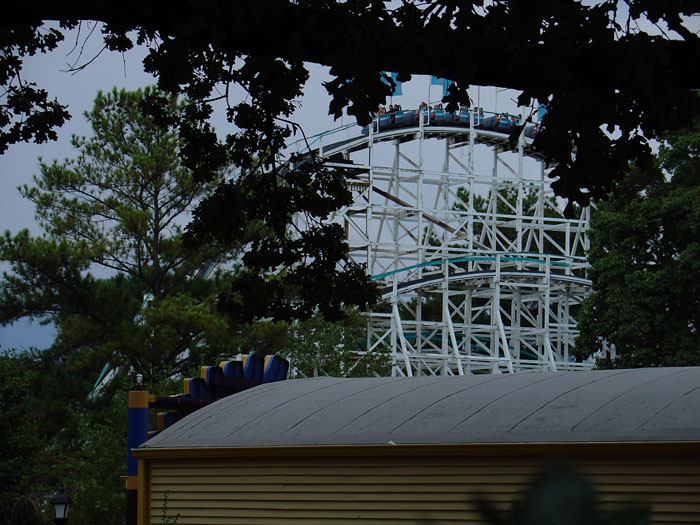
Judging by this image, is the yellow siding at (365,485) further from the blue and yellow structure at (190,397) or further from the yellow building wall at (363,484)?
the blue and yellow structure at (190,397)

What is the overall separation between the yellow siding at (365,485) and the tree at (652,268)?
19346 millimetres

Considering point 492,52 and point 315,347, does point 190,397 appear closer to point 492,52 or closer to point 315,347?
point 492,52

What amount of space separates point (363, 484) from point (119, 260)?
80.8 feet

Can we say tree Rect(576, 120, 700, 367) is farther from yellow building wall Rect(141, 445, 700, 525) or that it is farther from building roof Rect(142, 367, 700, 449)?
yellow building wall Rect(141, 445, 700, 525)

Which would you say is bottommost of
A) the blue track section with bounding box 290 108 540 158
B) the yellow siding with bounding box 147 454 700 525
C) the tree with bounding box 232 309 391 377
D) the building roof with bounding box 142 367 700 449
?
the yellow siding with bounding box 147 454 700 525

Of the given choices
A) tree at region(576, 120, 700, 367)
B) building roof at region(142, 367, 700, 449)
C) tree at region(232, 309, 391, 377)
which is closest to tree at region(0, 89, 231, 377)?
tree at region(232, 309, 391, 377)

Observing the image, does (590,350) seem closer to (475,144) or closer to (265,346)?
(265,346)

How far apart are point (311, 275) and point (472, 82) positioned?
3656 mm

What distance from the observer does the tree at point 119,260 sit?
3036cm

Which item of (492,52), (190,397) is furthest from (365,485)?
(190,397)

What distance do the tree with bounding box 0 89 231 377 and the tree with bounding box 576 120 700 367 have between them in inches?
445

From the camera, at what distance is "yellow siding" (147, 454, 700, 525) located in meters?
7.98

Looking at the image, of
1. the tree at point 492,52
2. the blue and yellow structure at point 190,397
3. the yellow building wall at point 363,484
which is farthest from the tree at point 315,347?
the tree at point 492,52

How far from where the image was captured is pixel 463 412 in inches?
371
